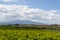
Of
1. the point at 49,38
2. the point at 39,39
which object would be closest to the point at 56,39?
the point at 49,38

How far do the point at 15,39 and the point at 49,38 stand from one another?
30.5ft

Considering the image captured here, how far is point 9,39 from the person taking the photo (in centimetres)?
4194

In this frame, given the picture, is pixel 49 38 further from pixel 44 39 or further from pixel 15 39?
pixel 15 39

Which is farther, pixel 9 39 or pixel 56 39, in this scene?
pixel 56 39

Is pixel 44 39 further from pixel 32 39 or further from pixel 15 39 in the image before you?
pixel 15 39

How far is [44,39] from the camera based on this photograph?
43.4 meters

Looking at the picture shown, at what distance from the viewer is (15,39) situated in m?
42.4

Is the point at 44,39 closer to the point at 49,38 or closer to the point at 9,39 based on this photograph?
the point at 49,38

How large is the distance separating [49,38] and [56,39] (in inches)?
74.7

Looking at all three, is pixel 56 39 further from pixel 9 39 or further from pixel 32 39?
pixel 9 39

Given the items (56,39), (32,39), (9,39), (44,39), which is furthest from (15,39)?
(56,39)

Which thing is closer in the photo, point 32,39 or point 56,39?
point 32,39

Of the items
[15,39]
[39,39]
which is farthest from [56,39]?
[15,39]

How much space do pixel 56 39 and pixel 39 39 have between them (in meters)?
5.34
